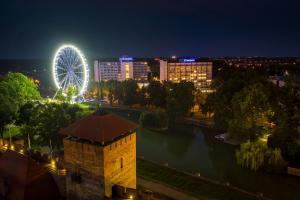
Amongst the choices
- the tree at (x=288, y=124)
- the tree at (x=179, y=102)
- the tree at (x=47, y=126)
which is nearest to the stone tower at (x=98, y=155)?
the tree at (x=47, y=126)

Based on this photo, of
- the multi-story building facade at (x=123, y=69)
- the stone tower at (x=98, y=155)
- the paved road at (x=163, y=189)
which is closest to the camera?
the stone tower at (x=98, y=155)

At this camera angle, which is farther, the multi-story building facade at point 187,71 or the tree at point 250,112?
the multi-story building facade at point 187,71

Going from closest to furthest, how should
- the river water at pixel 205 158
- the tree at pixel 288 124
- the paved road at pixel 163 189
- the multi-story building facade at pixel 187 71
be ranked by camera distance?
the paved road at pixel 163 189, the river water at pixel 205 158, the tree at pixel 288 124, the multi-story building facade at pixel 187 71

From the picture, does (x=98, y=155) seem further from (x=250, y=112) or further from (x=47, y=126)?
(x=250, y=112)

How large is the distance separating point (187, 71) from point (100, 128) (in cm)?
10665

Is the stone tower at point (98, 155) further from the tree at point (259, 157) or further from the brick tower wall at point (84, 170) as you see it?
the tree at point (259, 157)

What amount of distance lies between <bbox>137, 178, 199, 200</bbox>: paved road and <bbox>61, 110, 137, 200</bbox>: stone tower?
9001mm

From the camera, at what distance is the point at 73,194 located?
17.7m

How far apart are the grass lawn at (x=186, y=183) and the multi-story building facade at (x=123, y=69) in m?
104

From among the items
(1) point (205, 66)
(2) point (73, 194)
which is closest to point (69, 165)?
(2) point (73, 194)

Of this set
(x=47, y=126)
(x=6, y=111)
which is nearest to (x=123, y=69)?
(x=6, y=111)

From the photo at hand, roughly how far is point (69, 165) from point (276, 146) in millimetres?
27999

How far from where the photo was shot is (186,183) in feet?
93.8

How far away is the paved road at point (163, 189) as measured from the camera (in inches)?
1021
